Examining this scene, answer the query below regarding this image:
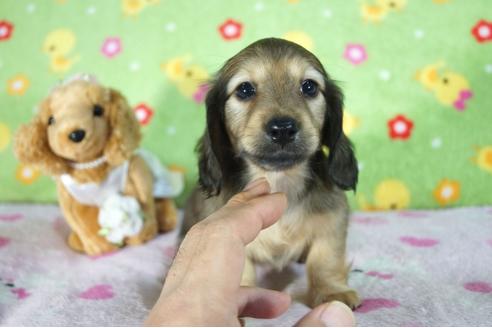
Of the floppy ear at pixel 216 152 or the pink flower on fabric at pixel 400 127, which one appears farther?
the pink flower on fabric at pixel 400 127

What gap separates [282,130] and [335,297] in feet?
1.67

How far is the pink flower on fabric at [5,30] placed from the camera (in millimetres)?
2832

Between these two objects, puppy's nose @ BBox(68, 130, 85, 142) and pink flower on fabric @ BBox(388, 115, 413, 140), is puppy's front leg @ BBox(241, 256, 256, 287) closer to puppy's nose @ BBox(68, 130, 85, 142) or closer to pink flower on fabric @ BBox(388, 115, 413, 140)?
puppy's nose @ BBox(68, 130, 85, 142)

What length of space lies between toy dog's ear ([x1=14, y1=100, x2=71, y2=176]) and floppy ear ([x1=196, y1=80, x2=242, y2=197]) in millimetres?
617

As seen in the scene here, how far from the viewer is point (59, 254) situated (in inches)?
75.4

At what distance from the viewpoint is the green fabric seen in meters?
2.38

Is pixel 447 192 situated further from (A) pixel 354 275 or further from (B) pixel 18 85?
(B) pixel 18 85

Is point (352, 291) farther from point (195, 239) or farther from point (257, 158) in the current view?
point (195, 239)

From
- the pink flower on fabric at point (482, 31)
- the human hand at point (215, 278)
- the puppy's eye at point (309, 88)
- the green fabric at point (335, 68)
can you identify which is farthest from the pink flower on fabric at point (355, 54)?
the human hand at point (215, 278)

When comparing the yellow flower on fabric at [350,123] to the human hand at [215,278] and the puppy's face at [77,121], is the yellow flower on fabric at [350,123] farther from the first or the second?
the human hand at [215,278]

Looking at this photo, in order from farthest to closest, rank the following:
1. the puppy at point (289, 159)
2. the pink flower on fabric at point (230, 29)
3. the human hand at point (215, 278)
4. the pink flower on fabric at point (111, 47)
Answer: the pink flower on fabric at point (111, 47) → the pink flower on fabric at point (230, 29) → the puppy at point (289, 159) → the human hand at point (215, 278)

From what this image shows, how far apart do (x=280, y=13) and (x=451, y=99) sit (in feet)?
3.24

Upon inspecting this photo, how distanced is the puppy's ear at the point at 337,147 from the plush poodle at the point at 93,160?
0.81 m

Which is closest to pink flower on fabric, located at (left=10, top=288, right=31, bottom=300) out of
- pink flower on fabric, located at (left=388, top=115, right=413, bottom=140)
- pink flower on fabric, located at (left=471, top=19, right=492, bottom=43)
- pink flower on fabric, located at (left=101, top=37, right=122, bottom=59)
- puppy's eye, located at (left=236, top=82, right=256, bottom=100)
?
puppy's eye, located at (left=236, top=82, right=256, bottom=100)
